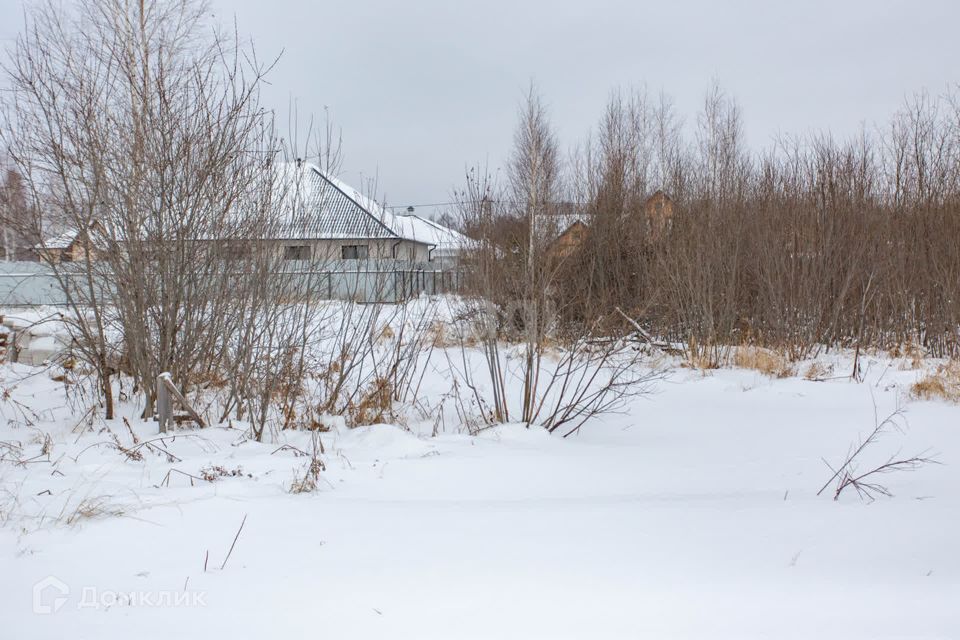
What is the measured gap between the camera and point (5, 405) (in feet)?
18.9

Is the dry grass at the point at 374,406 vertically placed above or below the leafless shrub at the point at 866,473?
above

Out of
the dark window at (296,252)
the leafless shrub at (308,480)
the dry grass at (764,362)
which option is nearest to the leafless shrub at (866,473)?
the dry grass at (764,362)

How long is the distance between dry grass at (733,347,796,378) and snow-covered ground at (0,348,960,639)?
2577mm

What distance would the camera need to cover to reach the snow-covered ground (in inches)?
86.5

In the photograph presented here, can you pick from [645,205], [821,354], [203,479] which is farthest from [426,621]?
[645,205]

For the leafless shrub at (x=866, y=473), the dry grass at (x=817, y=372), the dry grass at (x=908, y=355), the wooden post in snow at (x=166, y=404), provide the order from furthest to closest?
the dry grass at (x=908, y=355) < the dry grass at (x=817, y=372) < the wooden post in snow at (x=166, y=404) < the leafless shrub at (x=866, y=473)

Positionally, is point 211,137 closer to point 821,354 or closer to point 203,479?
point 203,479

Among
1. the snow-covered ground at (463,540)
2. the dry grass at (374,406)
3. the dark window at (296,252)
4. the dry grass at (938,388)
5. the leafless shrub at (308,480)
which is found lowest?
the snow-covered ground at (463,540)

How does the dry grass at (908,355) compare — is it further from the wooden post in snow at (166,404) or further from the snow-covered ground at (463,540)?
the wooden post in snow at (166,404)

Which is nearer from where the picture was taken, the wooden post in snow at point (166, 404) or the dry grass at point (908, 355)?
the wooden post in snow at point (166, 404)

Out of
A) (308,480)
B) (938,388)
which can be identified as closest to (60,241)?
(308,480)

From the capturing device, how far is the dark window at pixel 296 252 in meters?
5.30

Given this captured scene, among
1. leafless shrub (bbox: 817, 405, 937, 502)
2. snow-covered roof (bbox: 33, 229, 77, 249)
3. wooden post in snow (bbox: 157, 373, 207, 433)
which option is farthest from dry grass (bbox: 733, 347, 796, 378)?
snow-covered roof (bbox: 33, 229, 77, 249)

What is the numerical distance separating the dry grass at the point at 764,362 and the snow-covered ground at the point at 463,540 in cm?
258
